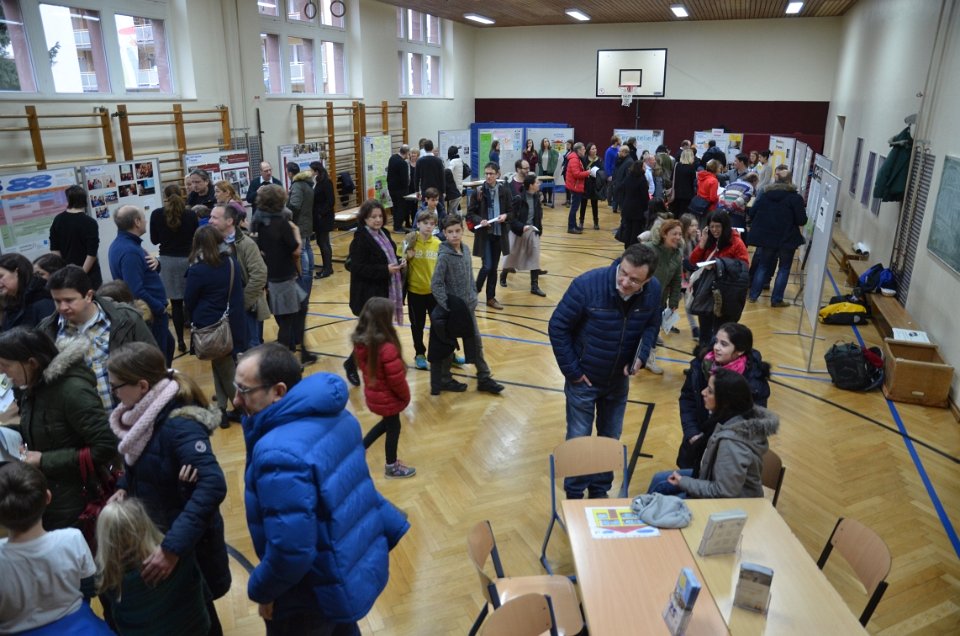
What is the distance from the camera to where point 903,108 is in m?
8.55

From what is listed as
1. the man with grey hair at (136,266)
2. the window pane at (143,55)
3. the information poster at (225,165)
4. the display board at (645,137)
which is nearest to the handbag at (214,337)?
the man with grey hair at (136,266)

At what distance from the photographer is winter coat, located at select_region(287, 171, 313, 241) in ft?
29.2

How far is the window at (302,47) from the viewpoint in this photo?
39.3 feet

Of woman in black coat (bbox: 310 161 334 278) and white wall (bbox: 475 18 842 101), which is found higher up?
white wall (bbox: 475 18 842 101)

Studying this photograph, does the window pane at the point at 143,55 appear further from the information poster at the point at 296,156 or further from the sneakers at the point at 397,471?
the sneakers at the point at 397,471

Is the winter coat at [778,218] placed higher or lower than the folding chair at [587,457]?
higher

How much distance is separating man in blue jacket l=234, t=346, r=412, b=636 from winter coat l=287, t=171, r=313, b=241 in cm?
690

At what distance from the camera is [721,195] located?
33.0ft

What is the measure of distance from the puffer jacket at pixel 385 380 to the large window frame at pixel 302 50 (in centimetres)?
892

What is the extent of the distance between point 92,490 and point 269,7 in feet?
37.0

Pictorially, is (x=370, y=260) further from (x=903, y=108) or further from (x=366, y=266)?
(x=903, y=108)

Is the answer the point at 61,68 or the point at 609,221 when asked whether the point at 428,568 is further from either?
the point at 609,221

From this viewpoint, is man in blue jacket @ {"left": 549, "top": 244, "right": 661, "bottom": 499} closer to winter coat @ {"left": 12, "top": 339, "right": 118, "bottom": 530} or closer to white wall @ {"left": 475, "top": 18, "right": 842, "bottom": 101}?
winter coat @ {"left": 12, "top": 339, "right": 118, "bottom": 530}

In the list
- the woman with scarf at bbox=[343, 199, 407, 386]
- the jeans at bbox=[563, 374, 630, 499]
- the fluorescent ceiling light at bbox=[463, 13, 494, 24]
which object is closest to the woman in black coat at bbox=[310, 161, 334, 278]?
the woman with scarf at bbox=[343, 199, 407, 386]
